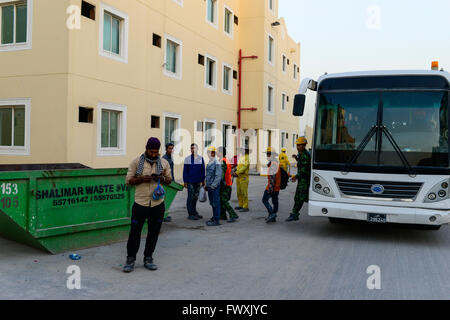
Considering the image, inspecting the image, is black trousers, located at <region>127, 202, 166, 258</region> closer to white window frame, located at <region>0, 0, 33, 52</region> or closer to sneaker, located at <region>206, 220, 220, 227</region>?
sneaker, located at <region>206, 220, 220, 227</region>

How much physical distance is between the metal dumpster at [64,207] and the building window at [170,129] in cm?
1020

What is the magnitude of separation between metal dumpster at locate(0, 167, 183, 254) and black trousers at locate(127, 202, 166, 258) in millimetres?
1404

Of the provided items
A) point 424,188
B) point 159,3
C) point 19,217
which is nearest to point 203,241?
point 19,217

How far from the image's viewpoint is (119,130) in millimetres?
14391

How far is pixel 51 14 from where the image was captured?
40.3 ft

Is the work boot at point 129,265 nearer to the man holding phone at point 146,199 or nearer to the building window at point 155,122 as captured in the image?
the man holding phone at point 146,199

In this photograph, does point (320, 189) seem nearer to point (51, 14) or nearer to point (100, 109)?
point (100, 109)

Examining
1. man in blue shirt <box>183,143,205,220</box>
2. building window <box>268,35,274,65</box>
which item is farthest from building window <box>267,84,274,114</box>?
man in blue shirt <box>183,143,205,220</box>

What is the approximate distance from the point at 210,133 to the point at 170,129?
12.7 feet

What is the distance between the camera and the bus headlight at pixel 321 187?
307 inches

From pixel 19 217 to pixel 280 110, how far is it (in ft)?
85.3

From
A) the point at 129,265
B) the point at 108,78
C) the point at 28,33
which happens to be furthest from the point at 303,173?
the point at 28,33

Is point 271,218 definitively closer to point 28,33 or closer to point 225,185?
point 225,185

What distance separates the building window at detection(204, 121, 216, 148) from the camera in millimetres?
21078
